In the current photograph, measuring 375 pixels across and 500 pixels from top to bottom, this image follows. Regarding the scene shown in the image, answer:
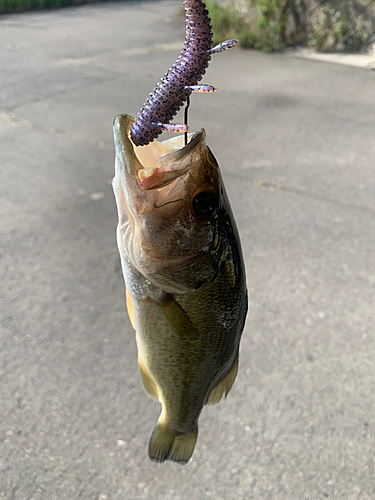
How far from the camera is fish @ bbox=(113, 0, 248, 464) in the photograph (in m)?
0.96

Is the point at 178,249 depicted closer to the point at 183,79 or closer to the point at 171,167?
the point at 171,167

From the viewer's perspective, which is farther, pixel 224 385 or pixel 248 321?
pixel 248 321

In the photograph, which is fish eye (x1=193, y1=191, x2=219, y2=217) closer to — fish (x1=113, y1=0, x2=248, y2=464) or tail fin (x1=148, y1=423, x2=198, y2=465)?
fish (x1=113, y1=0, x2=248, y2=464)

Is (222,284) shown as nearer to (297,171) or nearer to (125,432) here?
(125,432)

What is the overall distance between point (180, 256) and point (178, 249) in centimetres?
2

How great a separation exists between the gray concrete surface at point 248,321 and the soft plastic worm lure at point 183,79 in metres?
1.76

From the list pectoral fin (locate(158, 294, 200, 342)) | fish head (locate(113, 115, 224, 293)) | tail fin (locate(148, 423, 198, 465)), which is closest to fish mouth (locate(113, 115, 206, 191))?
fish head (locate(113, 115, 224, 293))

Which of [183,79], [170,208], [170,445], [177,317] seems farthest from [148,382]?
[183,79]

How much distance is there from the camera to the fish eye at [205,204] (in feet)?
3.30

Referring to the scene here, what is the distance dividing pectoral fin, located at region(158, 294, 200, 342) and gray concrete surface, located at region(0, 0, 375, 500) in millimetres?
1259

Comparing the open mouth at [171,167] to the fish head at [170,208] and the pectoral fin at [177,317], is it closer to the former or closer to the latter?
the fish head at [170,208]

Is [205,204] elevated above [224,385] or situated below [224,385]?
above

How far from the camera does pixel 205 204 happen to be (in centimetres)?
102

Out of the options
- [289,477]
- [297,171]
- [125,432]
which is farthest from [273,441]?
[297,171]
